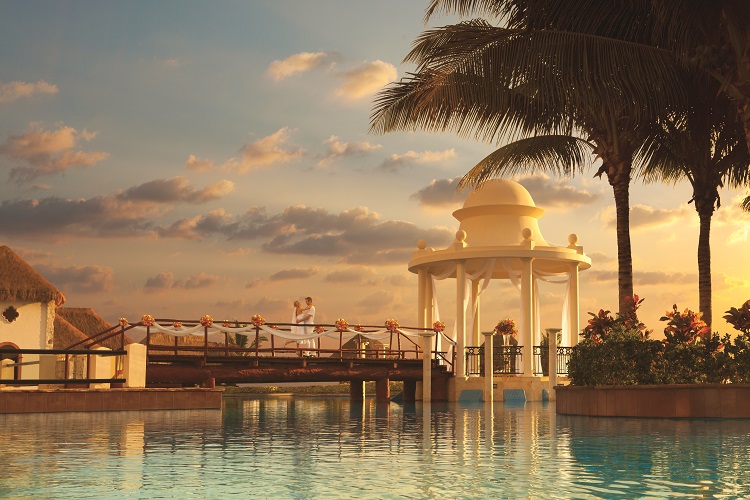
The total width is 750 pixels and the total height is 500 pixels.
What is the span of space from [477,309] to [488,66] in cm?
1701

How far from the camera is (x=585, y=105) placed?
17.8 metres

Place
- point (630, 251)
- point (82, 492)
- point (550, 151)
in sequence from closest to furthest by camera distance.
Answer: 1. point (82, 492)
2. point (630, 251)
3. point (550, 151)

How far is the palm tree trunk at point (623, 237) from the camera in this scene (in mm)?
20438

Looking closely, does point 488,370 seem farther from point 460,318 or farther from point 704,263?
point 704,263

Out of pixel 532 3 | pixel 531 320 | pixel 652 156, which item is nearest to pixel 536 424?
pixel 532 3

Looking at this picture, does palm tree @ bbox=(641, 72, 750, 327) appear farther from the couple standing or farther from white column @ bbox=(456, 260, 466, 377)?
the couple standing

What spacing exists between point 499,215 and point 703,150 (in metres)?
9.45

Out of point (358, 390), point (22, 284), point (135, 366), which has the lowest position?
point (358, 390)

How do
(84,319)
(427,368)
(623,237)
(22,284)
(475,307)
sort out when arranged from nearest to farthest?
(623,237), (427,368), (22,284), (475,307), (84,319)

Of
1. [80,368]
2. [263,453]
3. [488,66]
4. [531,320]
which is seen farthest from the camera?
[80,368]

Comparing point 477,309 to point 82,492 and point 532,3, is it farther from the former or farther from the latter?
point 82,492

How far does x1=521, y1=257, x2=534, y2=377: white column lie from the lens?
2891 centimetres

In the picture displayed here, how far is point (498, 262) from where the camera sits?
30.3 m

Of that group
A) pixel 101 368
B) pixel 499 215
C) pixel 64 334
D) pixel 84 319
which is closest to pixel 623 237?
pixel 499 215
